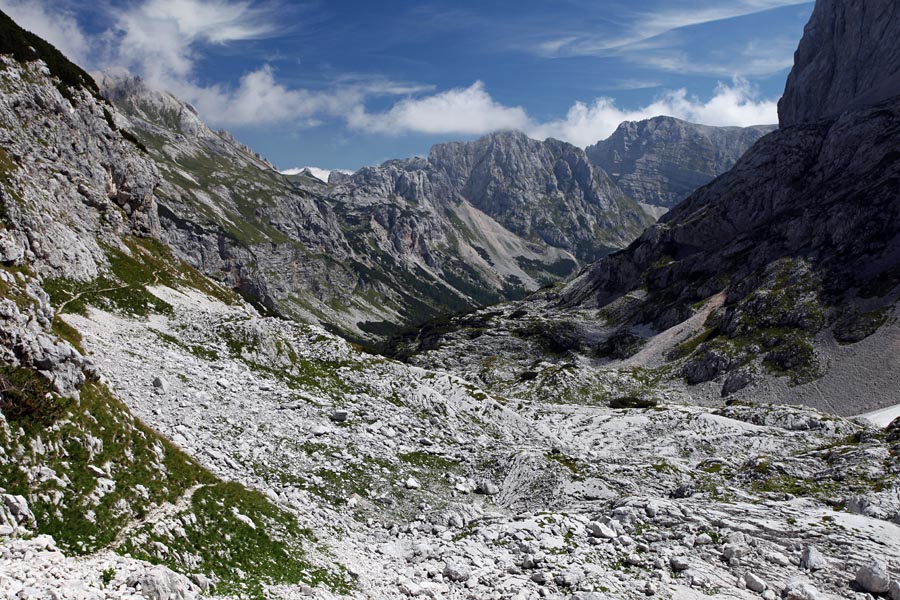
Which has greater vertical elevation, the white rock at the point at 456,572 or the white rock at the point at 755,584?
the white rock at the point at 755,584

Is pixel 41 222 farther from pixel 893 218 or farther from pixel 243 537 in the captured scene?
pixel 893 218

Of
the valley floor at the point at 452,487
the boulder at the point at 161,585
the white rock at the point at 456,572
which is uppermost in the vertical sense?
the valley floor at the point at 452,487

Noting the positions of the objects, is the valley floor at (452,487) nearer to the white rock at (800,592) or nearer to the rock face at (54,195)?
the white rock at (800,592)

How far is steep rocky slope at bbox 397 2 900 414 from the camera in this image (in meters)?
113

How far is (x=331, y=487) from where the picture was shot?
1148 inches

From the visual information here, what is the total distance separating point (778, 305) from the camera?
13475 cm

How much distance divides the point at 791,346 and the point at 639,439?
78721mm

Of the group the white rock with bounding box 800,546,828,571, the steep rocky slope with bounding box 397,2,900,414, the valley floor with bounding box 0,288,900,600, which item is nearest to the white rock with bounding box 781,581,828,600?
the valley floor with bounding box 0,288,900,600

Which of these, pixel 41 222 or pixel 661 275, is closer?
pixel 41 222

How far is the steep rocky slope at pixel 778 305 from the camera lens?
113188 millimetres

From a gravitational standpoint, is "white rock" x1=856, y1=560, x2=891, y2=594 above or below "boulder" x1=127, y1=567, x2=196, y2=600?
above

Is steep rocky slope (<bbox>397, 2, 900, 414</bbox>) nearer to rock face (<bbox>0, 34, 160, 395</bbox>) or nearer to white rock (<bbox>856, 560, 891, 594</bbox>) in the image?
rock face (<bbox>0, 34, 160, 395</bbox>)

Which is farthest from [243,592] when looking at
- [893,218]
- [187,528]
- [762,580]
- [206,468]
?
[893,218]

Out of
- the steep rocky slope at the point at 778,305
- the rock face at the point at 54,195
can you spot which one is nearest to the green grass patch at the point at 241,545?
the rock face at the point at 54,195
